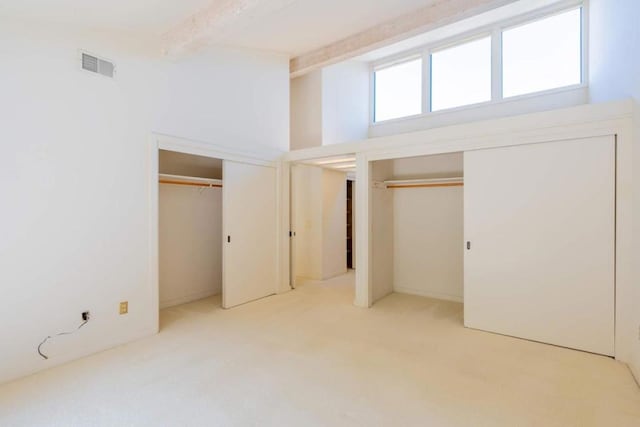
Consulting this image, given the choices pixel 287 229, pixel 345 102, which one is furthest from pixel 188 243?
pixel 345 102

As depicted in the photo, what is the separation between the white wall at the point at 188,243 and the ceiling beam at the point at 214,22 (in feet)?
5.77

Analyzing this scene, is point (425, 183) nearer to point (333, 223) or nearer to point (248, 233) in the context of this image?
point (333, 223)

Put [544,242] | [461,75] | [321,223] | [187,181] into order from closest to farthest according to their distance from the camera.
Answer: [544,242] → [187,181] → [461,75] → [321,223]

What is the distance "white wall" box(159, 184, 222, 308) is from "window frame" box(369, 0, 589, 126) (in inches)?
151

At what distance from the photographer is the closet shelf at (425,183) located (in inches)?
174

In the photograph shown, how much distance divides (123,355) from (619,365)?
4.20 m

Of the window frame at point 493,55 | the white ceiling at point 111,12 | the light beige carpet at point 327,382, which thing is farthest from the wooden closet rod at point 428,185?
the white ceiling at point 111,12

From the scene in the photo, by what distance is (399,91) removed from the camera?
6168mm

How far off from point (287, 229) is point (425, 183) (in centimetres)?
220

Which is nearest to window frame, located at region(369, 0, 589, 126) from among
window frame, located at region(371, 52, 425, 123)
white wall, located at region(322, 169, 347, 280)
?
window frame, located at region(371, 52, 425, 123)

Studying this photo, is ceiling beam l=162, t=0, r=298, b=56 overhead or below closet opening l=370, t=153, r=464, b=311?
overhead

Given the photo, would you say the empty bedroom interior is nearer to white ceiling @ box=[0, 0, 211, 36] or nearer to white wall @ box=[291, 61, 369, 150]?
white ceiling @ box=[0, 0, 211, 36]

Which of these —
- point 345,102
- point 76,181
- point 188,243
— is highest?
point 345,102

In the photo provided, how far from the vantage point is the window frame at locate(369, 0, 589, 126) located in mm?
4391
